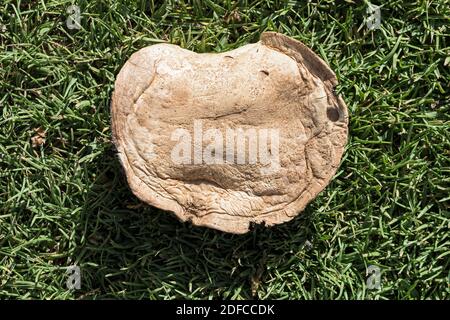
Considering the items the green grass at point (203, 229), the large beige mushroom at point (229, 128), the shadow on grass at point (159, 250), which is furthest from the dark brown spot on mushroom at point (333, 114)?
the shadow on grass at point (159, 250)

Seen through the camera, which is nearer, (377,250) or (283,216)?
(283,216)

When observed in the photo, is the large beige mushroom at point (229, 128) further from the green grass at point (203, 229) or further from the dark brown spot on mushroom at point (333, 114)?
the green grass at point (203, 229)

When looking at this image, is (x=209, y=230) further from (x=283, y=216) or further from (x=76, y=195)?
(x=76, y=195)

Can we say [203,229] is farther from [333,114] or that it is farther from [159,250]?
[333,114]

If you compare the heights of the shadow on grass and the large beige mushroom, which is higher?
the large beige mushroom

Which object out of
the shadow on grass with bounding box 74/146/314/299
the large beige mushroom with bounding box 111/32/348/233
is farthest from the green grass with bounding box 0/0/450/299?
the large beige mushroom with bounding box 111/32/348/233

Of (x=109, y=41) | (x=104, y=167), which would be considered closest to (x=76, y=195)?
(x=104, y=167)

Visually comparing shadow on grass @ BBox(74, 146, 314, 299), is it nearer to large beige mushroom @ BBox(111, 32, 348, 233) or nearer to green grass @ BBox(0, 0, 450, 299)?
green grass @ BBox(0, 0, 450, 299)
